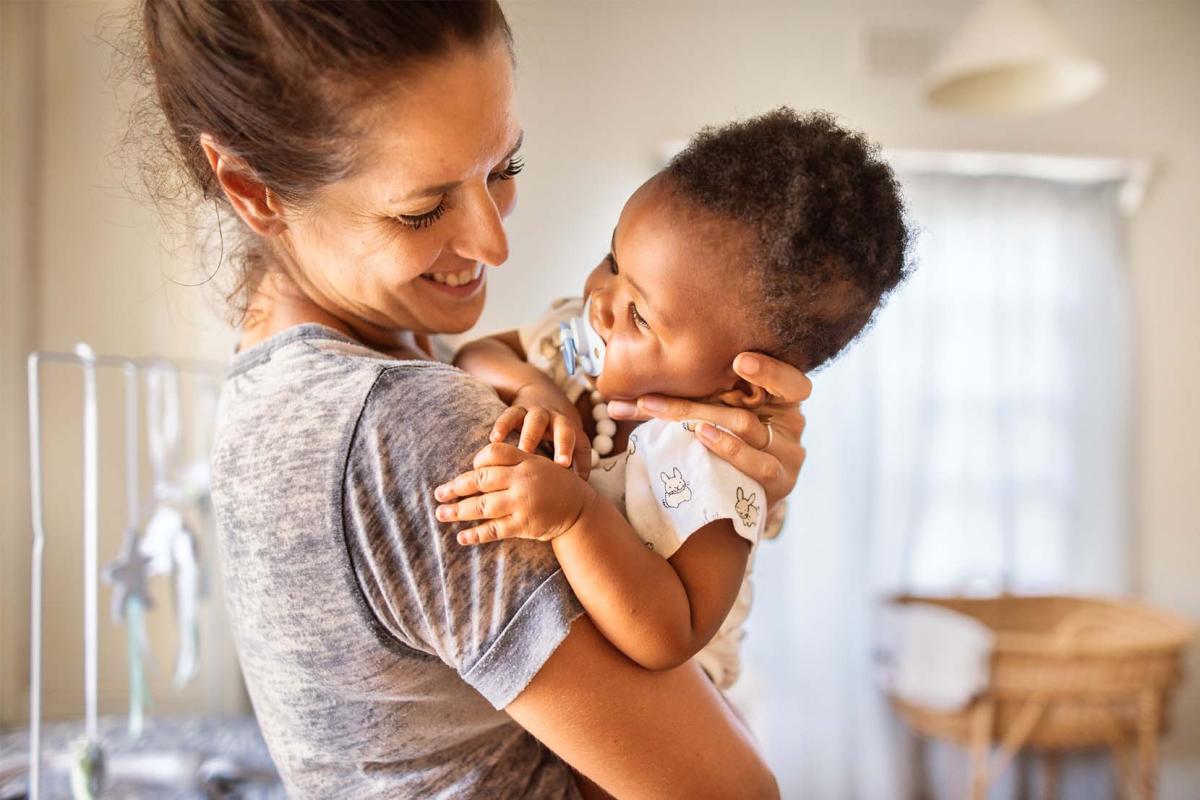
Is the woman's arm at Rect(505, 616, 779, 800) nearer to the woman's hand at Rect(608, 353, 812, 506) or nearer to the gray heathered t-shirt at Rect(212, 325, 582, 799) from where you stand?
the gray heathered t-shirt at Rect(212, 325, 582, 799)

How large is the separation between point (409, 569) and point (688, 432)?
0.28 meters

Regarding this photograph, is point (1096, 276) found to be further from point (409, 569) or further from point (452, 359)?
point (409, 569)

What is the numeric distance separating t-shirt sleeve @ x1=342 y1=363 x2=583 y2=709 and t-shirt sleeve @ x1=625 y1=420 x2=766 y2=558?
13 centimetres

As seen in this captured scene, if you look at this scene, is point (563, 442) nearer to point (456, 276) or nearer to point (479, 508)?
point (479, 508)

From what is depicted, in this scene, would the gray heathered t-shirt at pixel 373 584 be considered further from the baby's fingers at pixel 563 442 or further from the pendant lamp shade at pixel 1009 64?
the pendant lamp shade at pixel 1009 64

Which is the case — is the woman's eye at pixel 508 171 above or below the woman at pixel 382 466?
above

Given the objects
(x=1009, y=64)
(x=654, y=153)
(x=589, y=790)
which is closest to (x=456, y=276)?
(x=589, y=790)

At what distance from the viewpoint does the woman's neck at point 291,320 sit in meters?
0.81

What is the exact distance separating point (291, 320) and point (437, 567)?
1.00 feet

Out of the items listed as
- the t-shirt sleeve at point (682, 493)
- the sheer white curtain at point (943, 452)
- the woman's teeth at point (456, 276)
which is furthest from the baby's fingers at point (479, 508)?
the sheer white curtain at point (943, 452)

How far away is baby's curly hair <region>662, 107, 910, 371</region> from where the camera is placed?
0.78 m

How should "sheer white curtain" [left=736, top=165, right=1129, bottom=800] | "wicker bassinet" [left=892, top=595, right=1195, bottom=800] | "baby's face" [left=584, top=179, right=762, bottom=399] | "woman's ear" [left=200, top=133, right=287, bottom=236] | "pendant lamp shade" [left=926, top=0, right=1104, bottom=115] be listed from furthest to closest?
1. "sheer white curtain" [left=736, top=165, right=1129, bottom=800]
2. "wicker bassinet" [left=892, top=595, right=1195, bottom=800]
3. "pendant lamp shade" [left=926, top=0, right=1104, bottom=115]
4. "baby's face" [left=584, top=179, right=762, bottom=399]
5. "woman's ear" [left=200, top=133, right=287, bottom=236]

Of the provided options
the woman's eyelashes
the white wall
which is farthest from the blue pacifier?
the white wall

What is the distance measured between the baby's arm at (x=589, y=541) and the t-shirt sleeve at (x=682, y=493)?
5 cm
